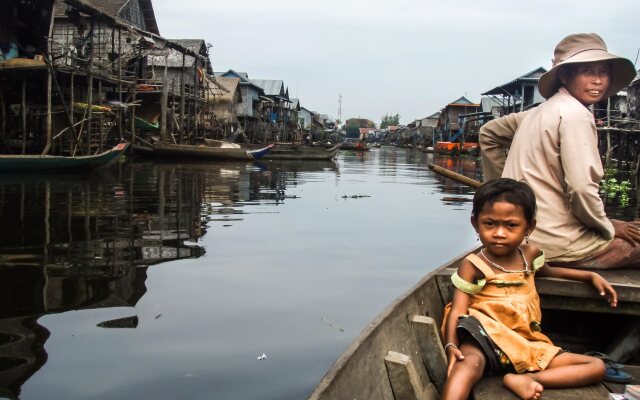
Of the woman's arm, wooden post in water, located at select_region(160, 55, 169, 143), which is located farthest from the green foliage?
wooden post in water, located at select_region(160, 55, 169, 143)

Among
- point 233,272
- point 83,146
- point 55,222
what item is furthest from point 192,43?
point 233,272

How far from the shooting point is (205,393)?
2.54 metres

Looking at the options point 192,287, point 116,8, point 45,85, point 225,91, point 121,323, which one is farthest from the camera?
point 225,91

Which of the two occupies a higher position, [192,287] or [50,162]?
[50,162]

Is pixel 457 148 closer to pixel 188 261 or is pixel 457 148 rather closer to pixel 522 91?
pixel 522 91

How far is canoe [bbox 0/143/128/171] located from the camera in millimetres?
11109

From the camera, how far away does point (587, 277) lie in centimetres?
240

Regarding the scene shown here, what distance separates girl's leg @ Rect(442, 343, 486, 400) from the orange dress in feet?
0.34

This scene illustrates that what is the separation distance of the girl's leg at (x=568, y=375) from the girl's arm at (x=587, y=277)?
46 cm

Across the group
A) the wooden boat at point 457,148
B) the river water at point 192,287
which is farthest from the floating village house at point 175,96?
the wooden boat at point 457,148

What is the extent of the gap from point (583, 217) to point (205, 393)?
1856mm

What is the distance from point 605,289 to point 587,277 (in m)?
0.08

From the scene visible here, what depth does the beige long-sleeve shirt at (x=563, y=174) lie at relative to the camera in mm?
2389

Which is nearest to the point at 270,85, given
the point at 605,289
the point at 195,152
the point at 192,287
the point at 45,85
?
the point at 195,152
